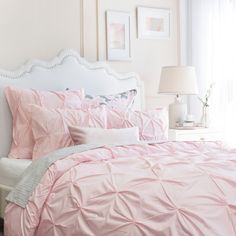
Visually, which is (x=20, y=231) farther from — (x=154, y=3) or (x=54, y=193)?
(x=154, y=3)

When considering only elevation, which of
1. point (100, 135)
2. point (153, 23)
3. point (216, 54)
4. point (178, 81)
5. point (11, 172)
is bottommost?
point (11, 172)

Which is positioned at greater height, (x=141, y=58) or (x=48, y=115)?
(x=141, y=58)

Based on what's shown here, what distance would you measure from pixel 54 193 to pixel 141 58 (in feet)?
8.00

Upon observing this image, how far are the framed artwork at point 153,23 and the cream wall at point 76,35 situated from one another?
1.9 inches

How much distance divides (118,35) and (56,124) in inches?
56.4

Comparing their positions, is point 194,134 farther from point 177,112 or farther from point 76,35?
point 76,35

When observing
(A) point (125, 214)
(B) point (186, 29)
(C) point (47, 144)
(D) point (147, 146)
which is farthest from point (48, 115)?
(B) point (186, 29)

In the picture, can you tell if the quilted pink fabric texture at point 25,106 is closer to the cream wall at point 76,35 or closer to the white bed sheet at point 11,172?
the white bed sheet at point 11,172

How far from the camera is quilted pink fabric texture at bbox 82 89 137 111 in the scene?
3.41m

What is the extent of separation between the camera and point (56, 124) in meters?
3.02

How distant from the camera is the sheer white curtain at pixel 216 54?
4121 millimetres

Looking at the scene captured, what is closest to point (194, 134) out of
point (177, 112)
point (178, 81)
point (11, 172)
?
point (177, 112)

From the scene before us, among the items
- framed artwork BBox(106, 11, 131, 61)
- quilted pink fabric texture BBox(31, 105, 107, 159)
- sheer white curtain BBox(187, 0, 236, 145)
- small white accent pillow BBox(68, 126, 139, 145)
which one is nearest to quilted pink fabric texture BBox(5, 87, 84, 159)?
quilted pink fabric texture BBox(31, 105, 107, 159)

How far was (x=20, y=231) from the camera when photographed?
7.12ft
